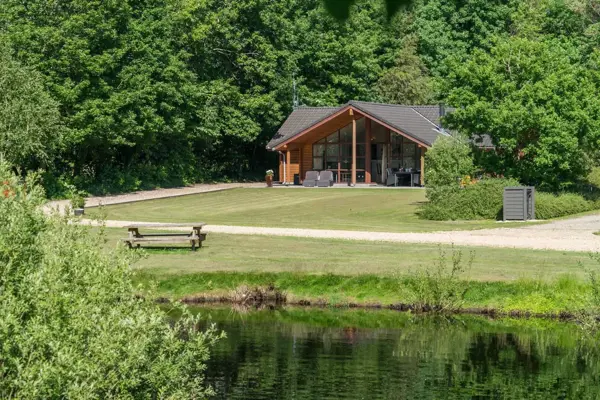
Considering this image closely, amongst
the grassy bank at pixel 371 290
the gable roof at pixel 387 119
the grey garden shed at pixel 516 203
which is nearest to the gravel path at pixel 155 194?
the gable roof at pixel 387 119

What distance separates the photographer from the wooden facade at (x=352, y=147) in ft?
204

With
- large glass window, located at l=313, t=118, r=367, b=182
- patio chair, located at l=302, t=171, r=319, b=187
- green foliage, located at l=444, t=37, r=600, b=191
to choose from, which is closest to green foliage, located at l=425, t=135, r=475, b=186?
green foliage, located at l=444, t=37, r=600, b=191

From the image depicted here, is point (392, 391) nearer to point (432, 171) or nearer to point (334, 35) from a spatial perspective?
point (432, 171)

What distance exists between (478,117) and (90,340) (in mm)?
32698

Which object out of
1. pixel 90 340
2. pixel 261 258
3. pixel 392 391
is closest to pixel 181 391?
pixel 90 340

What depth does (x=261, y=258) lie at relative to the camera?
31.1m

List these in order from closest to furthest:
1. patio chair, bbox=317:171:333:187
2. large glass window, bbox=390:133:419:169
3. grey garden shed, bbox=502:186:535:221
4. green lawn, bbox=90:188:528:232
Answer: green lawn, bbox=90:188:528:232 → grey garden shed, bbox=502:186:535:221 → patio chair, bbox=317:171:333:187 → large glass window, bbox=390:133:419:169

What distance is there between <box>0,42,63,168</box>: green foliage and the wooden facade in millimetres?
16963

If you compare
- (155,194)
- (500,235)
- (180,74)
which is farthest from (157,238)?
(180,74)

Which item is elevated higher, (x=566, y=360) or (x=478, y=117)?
(x=478, y=117)

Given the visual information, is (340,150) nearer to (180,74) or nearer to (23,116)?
(180,74)

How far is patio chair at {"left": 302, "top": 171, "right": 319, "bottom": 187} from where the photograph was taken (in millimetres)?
61938

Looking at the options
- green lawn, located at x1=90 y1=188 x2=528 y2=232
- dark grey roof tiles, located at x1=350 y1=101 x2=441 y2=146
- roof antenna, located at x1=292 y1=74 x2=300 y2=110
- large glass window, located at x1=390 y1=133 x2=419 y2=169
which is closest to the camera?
green lawn, located at x1=90 y1=188 x2=528 y2=232

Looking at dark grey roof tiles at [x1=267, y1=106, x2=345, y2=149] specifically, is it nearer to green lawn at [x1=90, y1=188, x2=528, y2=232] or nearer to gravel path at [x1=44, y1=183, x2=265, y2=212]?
gravel path at [x1=44, y1=183, x2=265, y2=212]
